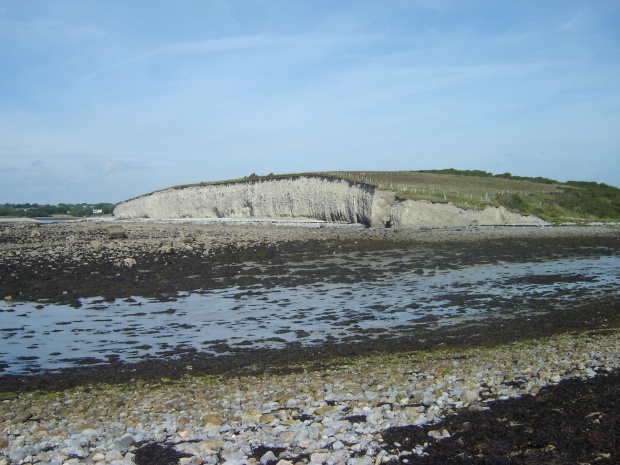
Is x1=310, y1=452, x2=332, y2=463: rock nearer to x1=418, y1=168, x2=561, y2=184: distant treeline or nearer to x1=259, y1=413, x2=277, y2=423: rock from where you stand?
x1=259, y1=413, x2=277, y2=423: rock

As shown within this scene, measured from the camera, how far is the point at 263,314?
14.1 metres

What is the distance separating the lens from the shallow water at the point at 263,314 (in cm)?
1100

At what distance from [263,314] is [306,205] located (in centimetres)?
5431

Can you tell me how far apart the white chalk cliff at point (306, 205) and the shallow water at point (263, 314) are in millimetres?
28549

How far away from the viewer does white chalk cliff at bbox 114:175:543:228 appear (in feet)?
160

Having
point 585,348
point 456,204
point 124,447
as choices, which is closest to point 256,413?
point 124,447

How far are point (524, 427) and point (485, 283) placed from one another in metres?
13.5

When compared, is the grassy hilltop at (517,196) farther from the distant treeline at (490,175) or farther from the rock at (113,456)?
the rock at (113,456)

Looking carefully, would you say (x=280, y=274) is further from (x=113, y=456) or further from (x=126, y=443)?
(x=113, y=456)

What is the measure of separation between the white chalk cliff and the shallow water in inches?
1124

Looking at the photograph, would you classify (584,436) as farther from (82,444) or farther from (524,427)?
(82,444)

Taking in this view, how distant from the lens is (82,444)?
5848 mm


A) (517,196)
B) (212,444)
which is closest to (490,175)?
(517,196)

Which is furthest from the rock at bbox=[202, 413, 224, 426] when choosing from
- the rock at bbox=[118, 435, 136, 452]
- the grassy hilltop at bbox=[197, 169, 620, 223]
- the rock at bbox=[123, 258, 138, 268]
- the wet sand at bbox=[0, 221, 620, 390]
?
the grassy hilltop at bbox=[197, 169, 620, 223]
